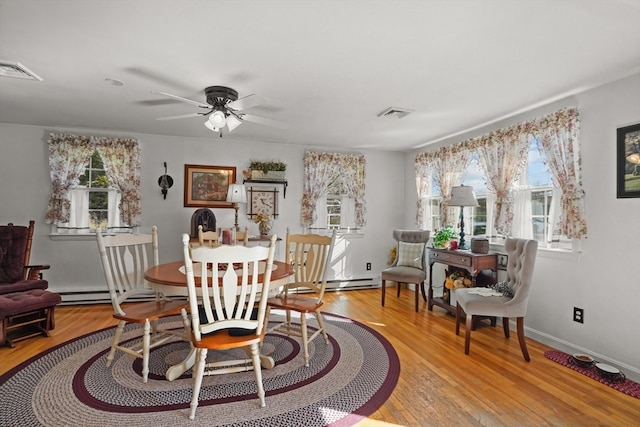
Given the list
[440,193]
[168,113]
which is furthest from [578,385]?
[168,113]

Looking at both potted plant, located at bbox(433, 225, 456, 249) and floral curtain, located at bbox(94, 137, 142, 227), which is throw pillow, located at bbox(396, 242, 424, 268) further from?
floral curtain, located at bbox(94, 137, 142, 227)

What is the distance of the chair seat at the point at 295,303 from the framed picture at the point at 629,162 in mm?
2709

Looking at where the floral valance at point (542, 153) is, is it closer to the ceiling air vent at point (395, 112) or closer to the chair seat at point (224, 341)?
the ceiling air vent at point (395, 112)

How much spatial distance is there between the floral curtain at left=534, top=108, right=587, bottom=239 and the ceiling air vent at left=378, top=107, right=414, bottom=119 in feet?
4.68

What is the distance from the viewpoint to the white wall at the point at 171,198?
4.32 meters

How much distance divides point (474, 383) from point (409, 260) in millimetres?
2284

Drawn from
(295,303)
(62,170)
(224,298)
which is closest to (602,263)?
(295,303)

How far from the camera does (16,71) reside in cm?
262

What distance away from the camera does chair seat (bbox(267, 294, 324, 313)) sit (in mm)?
2671

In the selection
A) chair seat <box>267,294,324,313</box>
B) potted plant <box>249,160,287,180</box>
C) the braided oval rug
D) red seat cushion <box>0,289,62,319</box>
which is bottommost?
the braided oval rug

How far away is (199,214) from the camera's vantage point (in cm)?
462

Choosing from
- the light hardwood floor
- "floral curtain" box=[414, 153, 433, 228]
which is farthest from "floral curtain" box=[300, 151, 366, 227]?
the light hardwood floor

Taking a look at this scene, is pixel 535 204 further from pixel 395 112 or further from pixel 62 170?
pixel 62 170

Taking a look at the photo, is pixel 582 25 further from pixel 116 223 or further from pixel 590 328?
pixel 116 223
